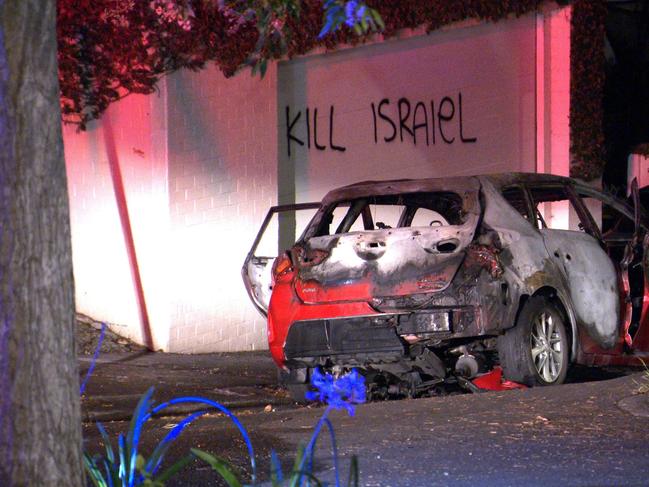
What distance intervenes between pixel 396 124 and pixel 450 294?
634 cm

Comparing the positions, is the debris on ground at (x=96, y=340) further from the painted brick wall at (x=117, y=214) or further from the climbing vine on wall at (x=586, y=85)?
the climbing vine on wall at (x=586, y=85)

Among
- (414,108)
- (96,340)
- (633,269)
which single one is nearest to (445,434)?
(633,269)

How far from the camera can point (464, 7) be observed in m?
14.7

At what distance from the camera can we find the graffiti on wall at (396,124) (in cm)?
1385

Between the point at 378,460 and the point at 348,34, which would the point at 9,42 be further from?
the point at 348,34

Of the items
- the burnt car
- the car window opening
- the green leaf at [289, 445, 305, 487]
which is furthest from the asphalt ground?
the car window opening

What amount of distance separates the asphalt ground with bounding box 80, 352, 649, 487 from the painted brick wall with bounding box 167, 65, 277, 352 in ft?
8.13

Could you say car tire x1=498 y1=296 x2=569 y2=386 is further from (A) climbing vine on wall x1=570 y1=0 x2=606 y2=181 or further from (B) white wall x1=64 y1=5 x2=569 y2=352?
(A) climbing vine on wall x1=570 y1=0 x2=606 y2=181

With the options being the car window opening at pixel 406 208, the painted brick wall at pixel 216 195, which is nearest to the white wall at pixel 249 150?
the painted brick wall at pixel 216 195

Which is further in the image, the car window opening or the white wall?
the white wall

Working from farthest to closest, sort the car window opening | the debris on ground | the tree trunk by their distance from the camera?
1. the debris on ground
2. the car window opening
3. the tree trunk

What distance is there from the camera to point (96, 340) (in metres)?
12.2

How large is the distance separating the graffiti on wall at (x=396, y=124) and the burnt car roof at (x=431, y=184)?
4379mm

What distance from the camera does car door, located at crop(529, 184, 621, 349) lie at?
9250 millimetres
